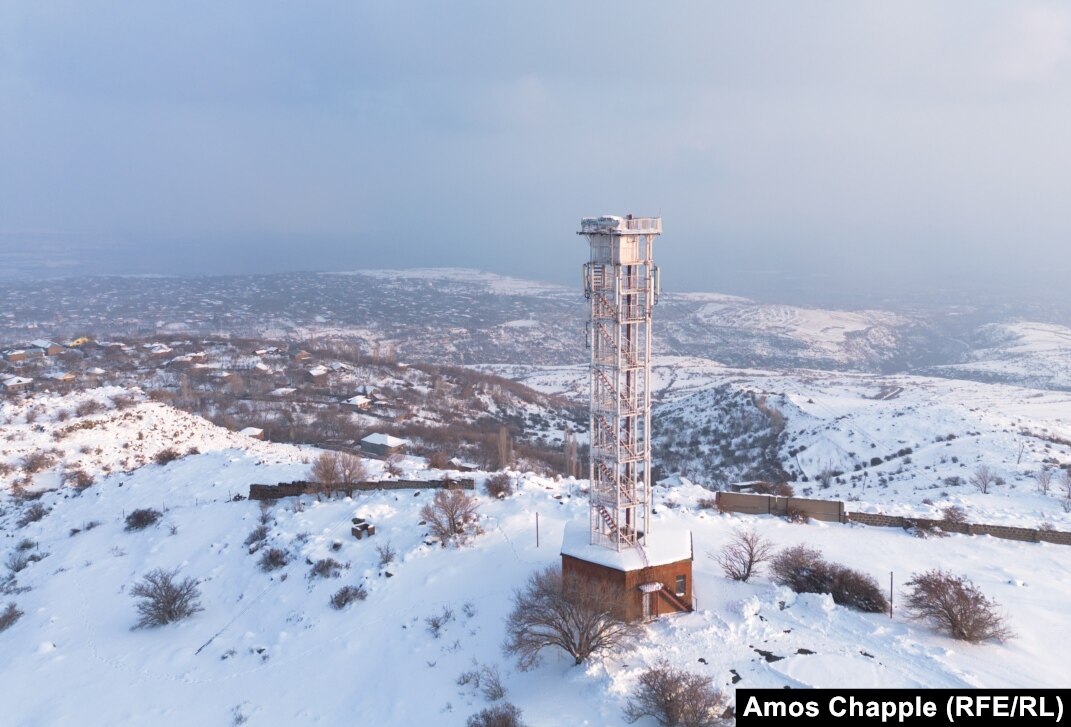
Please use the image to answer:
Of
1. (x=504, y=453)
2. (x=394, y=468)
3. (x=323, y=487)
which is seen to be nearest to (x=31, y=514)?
(x=323, y=487)

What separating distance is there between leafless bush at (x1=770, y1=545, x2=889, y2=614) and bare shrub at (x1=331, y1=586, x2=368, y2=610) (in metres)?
13.0

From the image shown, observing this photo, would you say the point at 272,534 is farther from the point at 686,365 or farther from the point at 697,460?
the point at 686,365

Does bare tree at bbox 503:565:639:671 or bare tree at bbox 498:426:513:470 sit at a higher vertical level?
bare tree at bbox 503:565:639:671

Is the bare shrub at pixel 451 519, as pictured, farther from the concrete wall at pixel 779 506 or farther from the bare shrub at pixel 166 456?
the bare shrub at pixel 166 456

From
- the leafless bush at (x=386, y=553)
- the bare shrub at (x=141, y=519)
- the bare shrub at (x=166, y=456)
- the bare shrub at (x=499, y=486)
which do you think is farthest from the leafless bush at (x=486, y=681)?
the bare shrub at (x=166, y=456)

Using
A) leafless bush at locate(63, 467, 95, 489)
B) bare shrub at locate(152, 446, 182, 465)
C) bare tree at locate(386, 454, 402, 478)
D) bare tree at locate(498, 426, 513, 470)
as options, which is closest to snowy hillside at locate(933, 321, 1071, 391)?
bare tree at locate(498, 426, 513, 470)

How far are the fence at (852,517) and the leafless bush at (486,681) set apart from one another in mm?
14335

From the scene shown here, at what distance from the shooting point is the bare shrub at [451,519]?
23573 mm

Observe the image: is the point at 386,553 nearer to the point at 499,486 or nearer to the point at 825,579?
the point at 499,486

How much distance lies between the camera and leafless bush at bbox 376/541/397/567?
22391mm

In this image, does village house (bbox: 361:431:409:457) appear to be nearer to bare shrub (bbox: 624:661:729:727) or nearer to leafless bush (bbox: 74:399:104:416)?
leafless bush (bbox: 74:399:104:416)

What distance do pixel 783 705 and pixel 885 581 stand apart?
28.1ft

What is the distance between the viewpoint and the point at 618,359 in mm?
18125

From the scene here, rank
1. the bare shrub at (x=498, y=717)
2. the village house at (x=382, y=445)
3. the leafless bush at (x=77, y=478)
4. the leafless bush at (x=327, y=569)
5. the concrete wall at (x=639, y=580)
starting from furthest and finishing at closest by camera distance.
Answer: the village house at (x=382, y=445), the leafless bush at (x=77, y=478), the leafless bush at (x=327, y=569), the concrete wall at (x=639, y=580), the bare shrub at (x=498, y=717)
